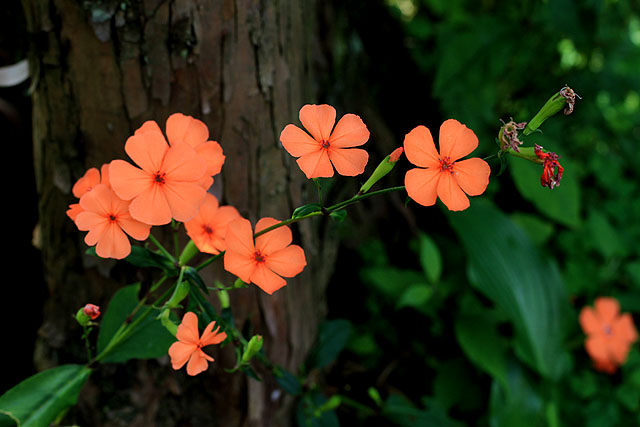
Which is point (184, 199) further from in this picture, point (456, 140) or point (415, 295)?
point (415, 295)

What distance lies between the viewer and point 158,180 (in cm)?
61

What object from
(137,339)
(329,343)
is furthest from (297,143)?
(329,343)

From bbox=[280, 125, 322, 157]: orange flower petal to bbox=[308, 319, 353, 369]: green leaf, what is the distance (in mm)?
768

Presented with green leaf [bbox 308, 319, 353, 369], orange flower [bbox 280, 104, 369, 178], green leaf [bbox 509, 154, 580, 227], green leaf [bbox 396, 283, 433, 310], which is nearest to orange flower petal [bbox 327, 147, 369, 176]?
orange flower [bbox 280, 104, 369, 178]

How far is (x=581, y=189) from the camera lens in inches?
82.7

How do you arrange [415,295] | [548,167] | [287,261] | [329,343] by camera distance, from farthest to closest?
1. [415,295]
2. [329,343]
3. [287,261]
4. [548,167]

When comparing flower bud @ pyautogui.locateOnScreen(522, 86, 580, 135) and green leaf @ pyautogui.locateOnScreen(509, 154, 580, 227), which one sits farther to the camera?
green leaf @ pyautogui.locateOnScreen(509, 154, 580, 227)

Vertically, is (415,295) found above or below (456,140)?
below

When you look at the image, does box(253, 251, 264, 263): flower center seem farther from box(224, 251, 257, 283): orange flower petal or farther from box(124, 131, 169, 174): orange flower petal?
box(124, 131, 169, 174): orange flower petal

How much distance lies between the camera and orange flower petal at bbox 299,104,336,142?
605 millimetres

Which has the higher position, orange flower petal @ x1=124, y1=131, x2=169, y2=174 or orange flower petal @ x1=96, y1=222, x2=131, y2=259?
orange flower petal @ x1=124, y1=131, x2=169, y2=174

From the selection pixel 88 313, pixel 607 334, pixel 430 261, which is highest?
pixel 88 313

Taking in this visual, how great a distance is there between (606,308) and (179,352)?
1599mm

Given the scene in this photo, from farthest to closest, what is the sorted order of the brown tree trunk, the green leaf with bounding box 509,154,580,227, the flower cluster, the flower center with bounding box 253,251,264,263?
the green leaf with bounding box 509,154,580,227 < the brown tree trunk < the flower center with bounding box 253,251,264,263 < the flower cluster
